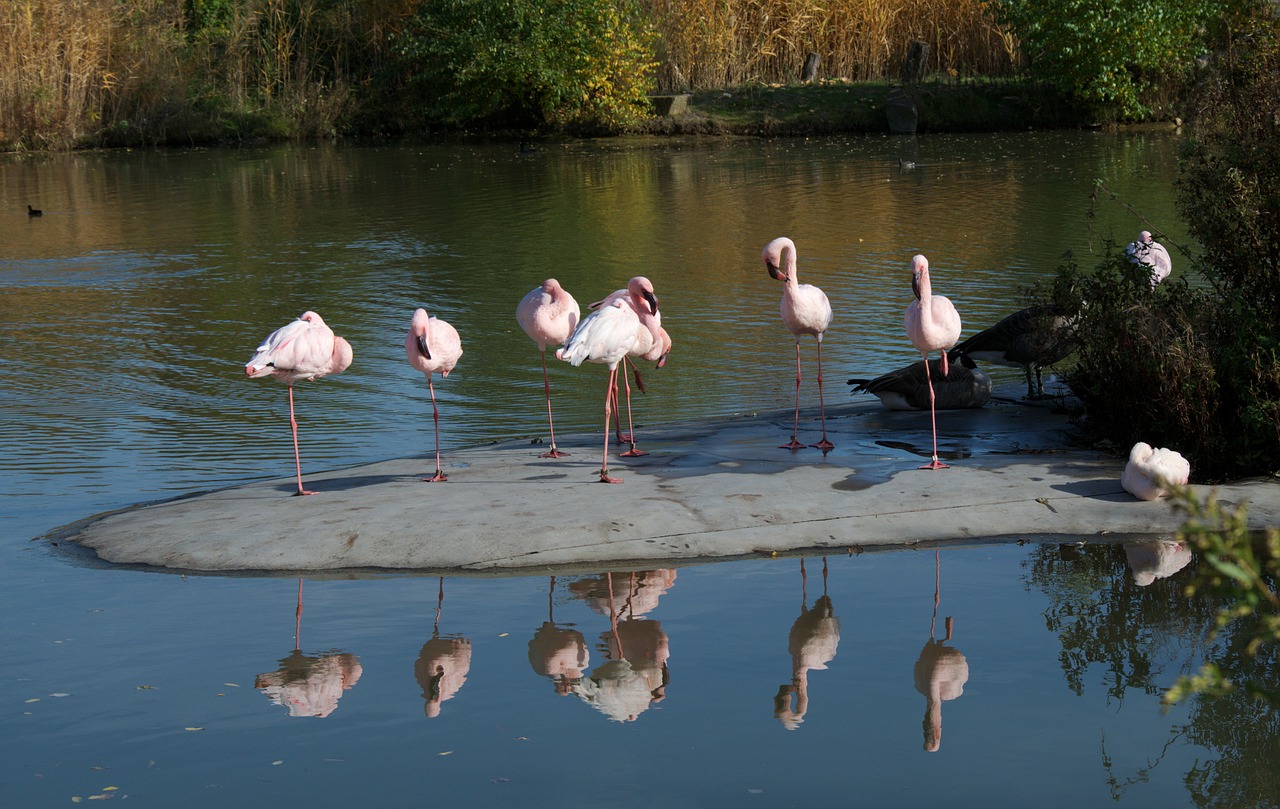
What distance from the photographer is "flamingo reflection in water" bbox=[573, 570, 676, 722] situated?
17.4ft

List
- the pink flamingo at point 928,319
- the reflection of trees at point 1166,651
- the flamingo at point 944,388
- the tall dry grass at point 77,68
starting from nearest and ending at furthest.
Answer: the reflection of trees at point 1166,651, the pink flamingo at point 928,319, the flamingo at point 944,388, the tall dry grass at point 77,68

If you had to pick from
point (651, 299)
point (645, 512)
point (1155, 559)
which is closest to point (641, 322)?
point (651, 299)

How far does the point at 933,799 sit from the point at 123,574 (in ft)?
13.6

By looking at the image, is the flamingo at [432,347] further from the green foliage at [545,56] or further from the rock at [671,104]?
the rock at [671,104]

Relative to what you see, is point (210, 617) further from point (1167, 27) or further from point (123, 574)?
point (1167, 27)

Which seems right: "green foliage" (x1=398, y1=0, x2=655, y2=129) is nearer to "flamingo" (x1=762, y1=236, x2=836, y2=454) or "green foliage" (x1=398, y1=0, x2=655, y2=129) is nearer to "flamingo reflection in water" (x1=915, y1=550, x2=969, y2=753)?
"flamingo" (x1=762, y1=236, x2=836, y2=454)

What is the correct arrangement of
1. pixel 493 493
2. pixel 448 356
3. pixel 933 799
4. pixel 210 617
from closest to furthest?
pixel 933 799 → pixel 210 617 → pixel 493 493 → pixel 448 356

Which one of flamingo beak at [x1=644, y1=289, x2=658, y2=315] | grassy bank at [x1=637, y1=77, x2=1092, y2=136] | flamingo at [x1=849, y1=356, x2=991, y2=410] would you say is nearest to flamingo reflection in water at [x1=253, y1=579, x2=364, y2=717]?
flamingo beak at [x1=644, y1=289, x2=658, y2=315]

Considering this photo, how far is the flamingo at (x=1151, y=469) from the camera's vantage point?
22.4 ft

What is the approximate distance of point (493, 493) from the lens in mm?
7516

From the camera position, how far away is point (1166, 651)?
5.60 m

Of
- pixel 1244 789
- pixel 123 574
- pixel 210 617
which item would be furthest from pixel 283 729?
pixel 1244 789

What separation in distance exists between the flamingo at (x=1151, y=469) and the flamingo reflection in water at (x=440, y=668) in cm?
338

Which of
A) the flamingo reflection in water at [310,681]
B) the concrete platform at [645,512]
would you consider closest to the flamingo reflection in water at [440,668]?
the flamingo reflection in water at [310,681]
